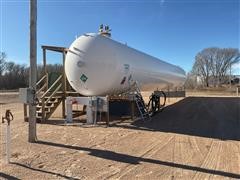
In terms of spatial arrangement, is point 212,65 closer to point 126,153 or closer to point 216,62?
point 216,62

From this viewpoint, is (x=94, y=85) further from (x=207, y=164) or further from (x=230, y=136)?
(x=207, y=164)

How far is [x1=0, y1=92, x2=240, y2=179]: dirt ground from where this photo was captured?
186 inches

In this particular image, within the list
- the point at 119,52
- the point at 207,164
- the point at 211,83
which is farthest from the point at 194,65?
the point at 207,164

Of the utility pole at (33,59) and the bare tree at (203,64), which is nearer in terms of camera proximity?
the utility pole at (33,59)

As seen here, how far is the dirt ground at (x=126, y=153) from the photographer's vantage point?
4723 mm

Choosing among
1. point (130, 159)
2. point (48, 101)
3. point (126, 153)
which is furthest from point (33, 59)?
point (48, 101)

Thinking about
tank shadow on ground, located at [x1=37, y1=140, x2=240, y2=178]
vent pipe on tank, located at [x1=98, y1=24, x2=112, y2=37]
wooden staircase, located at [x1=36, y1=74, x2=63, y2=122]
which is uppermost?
vent pipe on tank, located at [x1=98, y1=24, x2=112, y2=37]

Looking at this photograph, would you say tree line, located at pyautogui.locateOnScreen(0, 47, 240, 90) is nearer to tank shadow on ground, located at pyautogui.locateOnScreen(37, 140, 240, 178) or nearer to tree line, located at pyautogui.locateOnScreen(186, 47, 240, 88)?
tree line, located at pyautogui.locateOnScreen(186, 47, 240, 88)

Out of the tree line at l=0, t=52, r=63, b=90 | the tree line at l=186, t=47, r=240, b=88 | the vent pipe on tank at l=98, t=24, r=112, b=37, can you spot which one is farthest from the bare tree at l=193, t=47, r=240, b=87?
the vent pipe on tank at l=98, t=24, r=112, b=37

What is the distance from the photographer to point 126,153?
5969mm

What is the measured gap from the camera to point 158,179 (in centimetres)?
444

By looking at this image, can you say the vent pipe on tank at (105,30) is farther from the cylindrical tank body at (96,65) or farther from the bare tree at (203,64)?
the bare tree at (203,64)

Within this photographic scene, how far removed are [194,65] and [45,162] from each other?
64.9 metres

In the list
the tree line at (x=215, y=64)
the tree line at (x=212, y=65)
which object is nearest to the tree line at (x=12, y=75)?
the tree line at (x=212, y=65)
